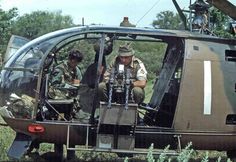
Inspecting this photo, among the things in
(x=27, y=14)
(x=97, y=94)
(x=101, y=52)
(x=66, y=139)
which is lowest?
(x=66, y=139)

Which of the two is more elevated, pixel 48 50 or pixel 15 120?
pixel 48 50

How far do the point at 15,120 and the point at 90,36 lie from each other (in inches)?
67.2

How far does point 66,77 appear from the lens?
30.2ft

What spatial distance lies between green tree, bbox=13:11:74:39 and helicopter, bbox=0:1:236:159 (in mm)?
60396

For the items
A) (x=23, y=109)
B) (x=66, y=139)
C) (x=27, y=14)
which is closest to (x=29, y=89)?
(x=23, y=109)

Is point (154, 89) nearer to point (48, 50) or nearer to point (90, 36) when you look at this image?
point (90, 36)

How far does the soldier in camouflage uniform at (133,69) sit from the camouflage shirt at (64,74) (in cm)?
94

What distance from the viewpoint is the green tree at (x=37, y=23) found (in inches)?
2975

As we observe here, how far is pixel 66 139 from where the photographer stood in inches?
320

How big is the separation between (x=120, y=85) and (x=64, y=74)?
1.46 metres

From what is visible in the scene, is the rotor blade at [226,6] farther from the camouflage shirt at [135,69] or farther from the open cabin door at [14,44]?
the open cabin door at [14,44]

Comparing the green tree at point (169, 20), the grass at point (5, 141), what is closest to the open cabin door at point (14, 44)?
the grass at point (5, 141)

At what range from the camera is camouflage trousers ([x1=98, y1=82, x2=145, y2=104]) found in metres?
8.06

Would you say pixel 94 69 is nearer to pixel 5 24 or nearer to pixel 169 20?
pixel 5 24
